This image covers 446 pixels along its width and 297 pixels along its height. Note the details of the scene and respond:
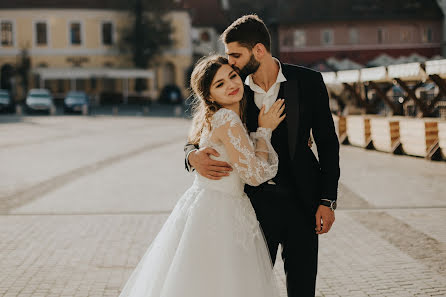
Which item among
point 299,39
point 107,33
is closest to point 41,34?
point 107,33

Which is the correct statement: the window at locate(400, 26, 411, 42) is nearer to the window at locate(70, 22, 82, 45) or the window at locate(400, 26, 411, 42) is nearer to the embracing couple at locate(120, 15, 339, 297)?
the window at locate(70, 22, 82, 45)

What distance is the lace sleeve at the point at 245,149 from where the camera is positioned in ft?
10.00

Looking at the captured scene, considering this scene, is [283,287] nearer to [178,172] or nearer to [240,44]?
[240,44]

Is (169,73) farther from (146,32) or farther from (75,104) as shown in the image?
(75,104)

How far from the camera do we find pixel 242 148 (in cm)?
304

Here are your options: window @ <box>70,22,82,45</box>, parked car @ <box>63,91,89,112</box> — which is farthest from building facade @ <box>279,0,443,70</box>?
parked car @ <box>63,91,89,112</box>

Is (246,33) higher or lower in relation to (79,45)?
lower

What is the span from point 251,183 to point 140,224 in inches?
169

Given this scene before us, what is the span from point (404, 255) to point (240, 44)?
3.32m

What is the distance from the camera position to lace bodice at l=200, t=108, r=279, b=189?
10.0 ft

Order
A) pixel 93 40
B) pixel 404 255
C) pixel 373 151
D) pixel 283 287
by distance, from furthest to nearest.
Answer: pixel 93 40 → pixel 373 151 → pixel 404 255 → pixel 283 287

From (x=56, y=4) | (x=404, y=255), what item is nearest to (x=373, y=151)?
(x=404, y=255)

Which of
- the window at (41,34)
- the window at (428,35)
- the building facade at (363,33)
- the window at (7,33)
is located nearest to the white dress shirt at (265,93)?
the building facade at (363,33)

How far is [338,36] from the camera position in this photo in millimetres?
56844
